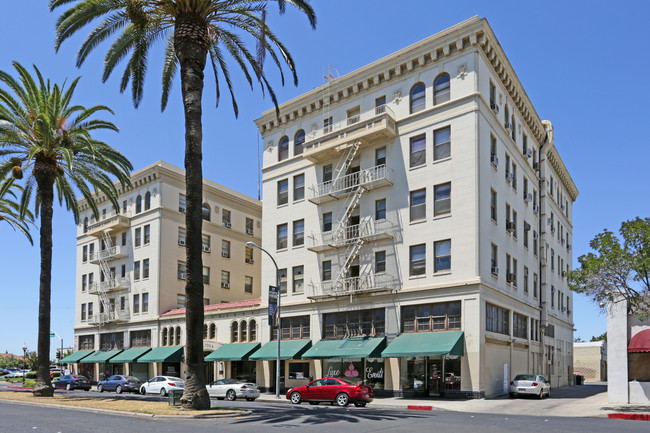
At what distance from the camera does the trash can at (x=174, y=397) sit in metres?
23.8

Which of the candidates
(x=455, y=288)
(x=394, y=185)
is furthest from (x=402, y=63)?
(x=455, y=288)

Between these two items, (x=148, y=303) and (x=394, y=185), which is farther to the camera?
(x=148, y=303)

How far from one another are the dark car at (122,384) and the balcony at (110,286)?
12.7 m

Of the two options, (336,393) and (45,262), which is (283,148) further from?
(336,393)

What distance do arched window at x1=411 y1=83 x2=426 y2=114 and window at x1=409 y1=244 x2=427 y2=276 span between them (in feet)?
29.4

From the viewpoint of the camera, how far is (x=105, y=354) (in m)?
59.0

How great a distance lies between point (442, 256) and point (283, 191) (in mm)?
15448

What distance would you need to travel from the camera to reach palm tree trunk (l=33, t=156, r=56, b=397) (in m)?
35.1

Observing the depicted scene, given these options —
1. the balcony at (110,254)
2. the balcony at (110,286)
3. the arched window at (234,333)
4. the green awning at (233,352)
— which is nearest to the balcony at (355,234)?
the green awning at (233,352)

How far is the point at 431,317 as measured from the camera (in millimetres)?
35281

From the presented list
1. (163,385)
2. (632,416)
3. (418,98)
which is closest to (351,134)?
(418,98)

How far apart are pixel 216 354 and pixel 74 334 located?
91.6 ft

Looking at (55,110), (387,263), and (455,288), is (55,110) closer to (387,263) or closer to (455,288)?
(387,263)

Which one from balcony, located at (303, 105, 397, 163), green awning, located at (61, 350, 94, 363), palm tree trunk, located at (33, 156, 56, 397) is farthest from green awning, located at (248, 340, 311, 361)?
green awning, located at (61, 350, 94, 363)
